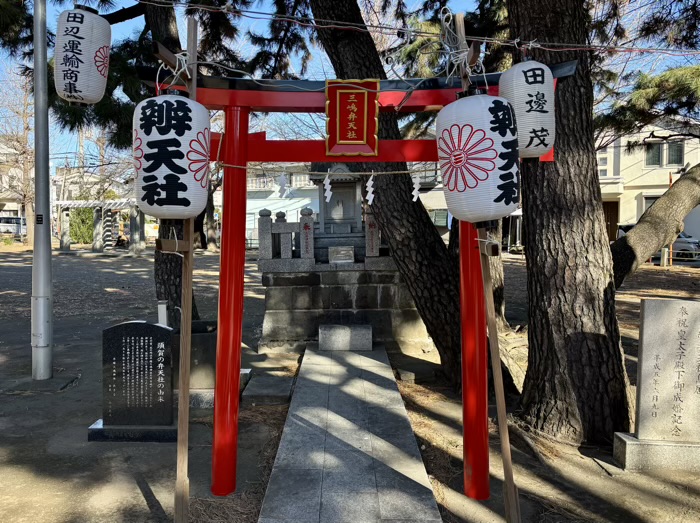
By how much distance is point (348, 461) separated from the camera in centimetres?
418

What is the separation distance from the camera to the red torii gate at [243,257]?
3.94 m

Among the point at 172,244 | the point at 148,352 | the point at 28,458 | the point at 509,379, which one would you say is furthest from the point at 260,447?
the point at 509,379

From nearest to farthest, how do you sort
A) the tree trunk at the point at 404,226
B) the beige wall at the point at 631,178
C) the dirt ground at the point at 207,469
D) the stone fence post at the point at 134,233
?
the dirt ground at the point at 207,469 < the tree trunk at the point at 404,226 < the stone fence post at the point at 134,233 < the beige wall at the point at 631,178

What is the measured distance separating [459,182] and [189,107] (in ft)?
6.00

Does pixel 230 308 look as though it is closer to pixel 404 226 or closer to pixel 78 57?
pixel 404 226

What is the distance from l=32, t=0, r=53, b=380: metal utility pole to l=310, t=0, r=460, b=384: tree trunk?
3540mm

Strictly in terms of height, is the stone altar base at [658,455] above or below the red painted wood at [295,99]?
below

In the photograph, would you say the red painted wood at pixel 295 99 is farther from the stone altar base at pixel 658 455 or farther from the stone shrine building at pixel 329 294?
the stone shrine building at pixel 329 294

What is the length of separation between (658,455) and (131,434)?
4.74 m

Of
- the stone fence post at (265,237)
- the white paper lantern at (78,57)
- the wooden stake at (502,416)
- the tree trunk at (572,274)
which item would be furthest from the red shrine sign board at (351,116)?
the stone fence post at (265,237)

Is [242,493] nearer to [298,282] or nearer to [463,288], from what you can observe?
[463,288]

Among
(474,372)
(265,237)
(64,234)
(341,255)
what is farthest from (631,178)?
(64,234)

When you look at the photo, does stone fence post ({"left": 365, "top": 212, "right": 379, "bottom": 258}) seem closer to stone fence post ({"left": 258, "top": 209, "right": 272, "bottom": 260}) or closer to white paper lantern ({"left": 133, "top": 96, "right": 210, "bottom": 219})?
stone fence post ({"left": 258, "top": 209, "right": 272, "bottom": 260})

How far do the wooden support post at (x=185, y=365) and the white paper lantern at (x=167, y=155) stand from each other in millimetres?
237
